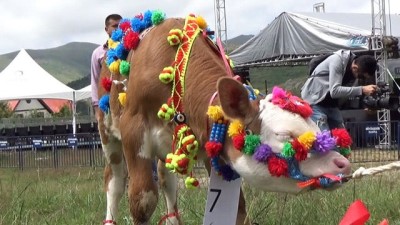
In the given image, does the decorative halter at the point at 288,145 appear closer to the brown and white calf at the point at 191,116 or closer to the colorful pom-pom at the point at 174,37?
the brown and white calf at the point at 191,116

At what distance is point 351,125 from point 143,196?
1295 centimetres

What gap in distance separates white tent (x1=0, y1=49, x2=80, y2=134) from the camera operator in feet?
54.6

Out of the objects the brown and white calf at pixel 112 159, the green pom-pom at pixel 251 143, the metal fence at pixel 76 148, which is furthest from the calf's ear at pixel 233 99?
the metal fence at pixel 76 148

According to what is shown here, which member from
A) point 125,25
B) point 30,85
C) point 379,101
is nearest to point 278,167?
point 125,25

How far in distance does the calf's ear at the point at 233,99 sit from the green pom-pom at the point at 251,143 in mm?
108

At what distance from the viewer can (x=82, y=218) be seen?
4879mm

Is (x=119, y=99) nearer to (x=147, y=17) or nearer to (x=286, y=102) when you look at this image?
(x=147, y=17)

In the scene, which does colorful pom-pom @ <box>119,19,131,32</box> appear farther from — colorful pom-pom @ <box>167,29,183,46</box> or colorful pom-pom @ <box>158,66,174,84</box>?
colorful pom-pom @ <box>158,66,174,84</box>

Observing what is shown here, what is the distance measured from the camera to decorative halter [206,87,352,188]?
2543 mm

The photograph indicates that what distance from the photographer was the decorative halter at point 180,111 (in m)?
3.38

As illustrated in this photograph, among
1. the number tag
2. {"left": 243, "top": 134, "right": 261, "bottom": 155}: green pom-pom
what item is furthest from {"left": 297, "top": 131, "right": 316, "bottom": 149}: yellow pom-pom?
the number tag

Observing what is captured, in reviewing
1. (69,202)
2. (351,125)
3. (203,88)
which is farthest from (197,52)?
(351,125)

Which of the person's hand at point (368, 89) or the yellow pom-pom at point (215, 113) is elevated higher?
the person's hand at point (368, 89)

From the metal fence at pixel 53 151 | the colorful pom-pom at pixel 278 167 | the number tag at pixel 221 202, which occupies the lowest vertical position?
the metal fence at pixel 53 151
